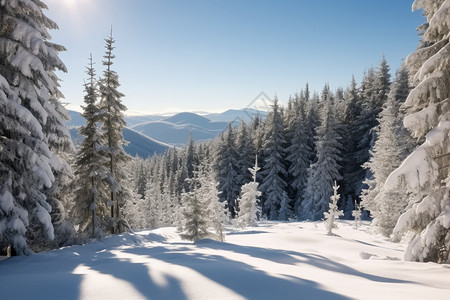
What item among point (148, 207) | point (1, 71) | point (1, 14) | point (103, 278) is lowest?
A: point (148, 207)

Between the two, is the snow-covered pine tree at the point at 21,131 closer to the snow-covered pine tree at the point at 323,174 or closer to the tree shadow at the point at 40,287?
the tree shadow at the point at 40,287

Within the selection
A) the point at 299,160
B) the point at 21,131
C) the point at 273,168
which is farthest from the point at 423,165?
the point at 299,160

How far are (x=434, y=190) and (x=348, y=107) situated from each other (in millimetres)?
43747

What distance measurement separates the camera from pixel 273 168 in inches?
1725

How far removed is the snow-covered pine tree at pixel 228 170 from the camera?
47000 mm

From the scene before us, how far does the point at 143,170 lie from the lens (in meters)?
96.4

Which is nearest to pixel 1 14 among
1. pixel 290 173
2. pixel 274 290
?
pixel 274 290

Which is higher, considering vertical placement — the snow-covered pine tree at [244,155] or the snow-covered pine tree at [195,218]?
the snow-covered pine tree at [244,155]

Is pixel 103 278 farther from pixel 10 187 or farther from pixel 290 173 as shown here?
pixel 290 173

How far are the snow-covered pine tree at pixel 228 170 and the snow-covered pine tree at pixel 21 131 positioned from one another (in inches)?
1474

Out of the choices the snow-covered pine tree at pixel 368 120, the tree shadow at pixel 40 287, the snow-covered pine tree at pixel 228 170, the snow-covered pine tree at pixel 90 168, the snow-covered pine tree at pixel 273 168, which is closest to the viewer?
the tree shadow at pixel 40 287

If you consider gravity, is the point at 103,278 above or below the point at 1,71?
below

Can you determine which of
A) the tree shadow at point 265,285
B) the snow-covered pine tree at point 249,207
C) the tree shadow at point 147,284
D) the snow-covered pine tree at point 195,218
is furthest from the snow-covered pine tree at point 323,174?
the tree shadow at point 147,284

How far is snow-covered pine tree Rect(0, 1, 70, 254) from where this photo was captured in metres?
8.98
